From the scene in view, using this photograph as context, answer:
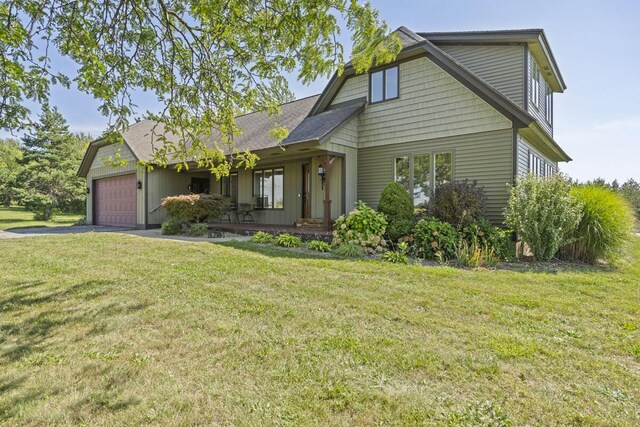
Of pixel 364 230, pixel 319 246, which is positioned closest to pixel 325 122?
pixel 364 230

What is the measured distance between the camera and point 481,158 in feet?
29.0

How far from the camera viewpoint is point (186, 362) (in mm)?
2602

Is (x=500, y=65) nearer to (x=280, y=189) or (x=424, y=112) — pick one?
(x=424, y=112)

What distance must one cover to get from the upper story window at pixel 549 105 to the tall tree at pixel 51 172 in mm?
25199

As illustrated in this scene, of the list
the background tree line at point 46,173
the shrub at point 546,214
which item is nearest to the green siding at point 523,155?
the shrub at point 546,214

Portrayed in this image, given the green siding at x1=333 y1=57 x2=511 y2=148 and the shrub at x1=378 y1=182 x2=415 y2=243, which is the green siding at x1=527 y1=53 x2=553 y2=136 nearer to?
the green siding at x1=333 y1=57 x2=511 y2=148

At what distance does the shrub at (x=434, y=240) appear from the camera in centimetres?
730

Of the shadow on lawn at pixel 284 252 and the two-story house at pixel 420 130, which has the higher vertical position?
the two-story house at pixel 420 130

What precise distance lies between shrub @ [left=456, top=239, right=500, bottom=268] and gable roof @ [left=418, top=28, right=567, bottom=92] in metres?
6.39

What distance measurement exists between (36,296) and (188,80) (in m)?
3.44

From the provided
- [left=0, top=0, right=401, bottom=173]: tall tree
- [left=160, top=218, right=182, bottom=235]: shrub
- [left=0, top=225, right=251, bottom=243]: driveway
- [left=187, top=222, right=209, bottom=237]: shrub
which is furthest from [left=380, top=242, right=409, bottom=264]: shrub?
[left=160, top=218, right=182, bottom=235]: shrub

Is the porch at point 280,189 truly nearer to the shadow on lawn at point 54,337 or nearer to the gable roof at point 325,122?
the gable roof at point 325,122

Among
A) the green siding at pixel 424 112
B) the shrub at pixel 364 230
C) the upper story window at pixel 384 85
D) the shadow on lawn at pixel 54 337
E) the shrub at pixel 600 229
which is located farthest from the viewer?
the upper story window at pixel 384 85

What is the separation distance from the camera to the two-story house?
873cm
